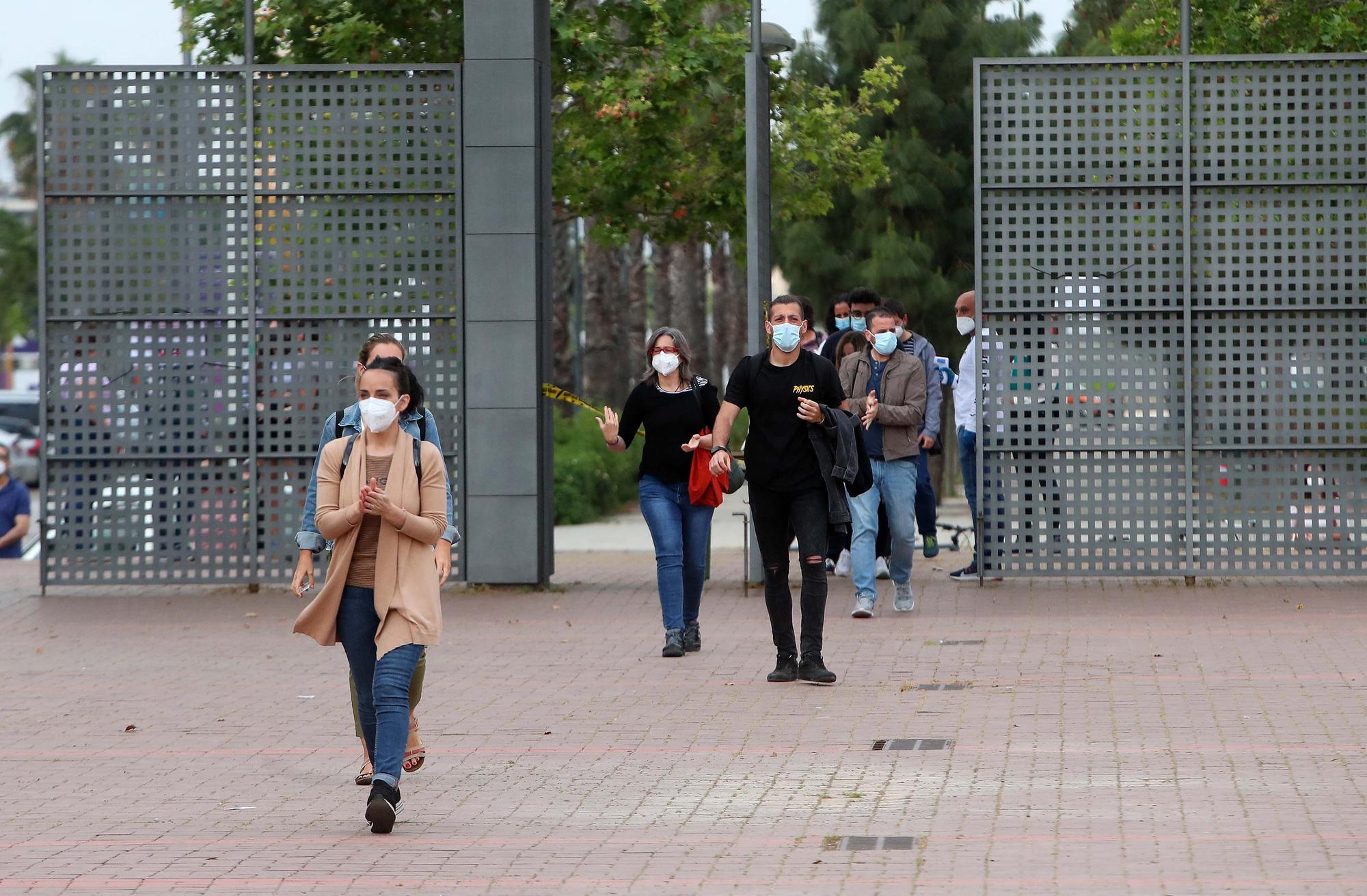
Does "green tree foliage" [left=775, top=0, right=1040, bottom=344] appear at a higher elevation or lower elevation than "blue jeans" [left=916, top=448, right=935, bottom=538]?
higher

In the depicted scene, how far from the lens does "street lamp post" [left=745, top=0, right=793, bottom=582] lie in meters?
13.8

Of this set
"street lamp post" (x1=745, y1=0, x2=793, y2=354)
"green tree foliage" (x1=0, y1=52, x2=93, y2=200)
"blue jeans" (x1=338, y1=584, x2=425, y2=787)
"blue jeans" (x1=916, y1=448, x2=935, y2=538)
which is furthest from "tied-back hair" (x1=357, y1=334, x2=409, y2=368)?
"green tree foliage" (x1=0, y1=52, x2=93, y2=200)

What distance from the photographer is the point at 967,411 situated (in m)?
14.1

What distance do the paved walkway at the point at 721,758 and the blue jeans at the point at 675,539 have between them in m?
0.36

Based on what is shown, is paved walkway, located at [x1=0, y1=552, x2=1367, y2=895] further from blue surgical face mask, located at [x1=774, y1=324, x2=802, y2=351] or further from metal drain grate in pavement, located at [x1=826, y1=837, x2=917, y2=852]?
blue surgical face mask, located at [x1=774, y1=324, x2=802, y2=351]

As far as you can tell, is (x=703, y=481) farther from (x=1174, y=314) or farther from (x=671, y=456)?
(x=1174, y=314)

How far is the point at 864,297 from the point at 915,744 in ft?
21.3

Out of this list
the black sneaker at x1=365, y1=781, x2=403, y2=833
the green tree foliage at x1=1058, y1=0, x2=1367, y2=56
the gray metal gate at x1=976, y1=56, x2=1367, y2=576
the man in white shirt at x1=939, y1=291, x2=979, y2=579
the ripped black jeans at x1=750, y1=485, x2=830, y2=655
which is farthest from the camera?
the green tree foliage at x1=1058, y1=0, x2=1367, y2=56

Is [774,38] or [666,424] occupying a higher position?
[774,38]

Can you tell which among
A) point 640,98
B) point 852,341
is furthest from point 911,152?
point 852,341

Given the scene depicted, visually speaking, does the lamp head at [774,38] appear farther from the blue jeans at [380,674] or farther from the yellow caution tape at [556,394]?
the blue jeans at [380,674]

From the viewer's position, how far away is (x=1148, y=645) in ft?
35.4

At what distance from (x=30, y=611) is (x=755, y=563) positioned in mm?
4753

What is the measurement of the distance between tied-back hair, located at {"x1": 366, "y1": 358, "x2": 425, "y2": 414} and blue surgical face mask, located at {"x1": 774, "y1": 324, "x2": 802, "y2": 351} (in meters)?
2.87
